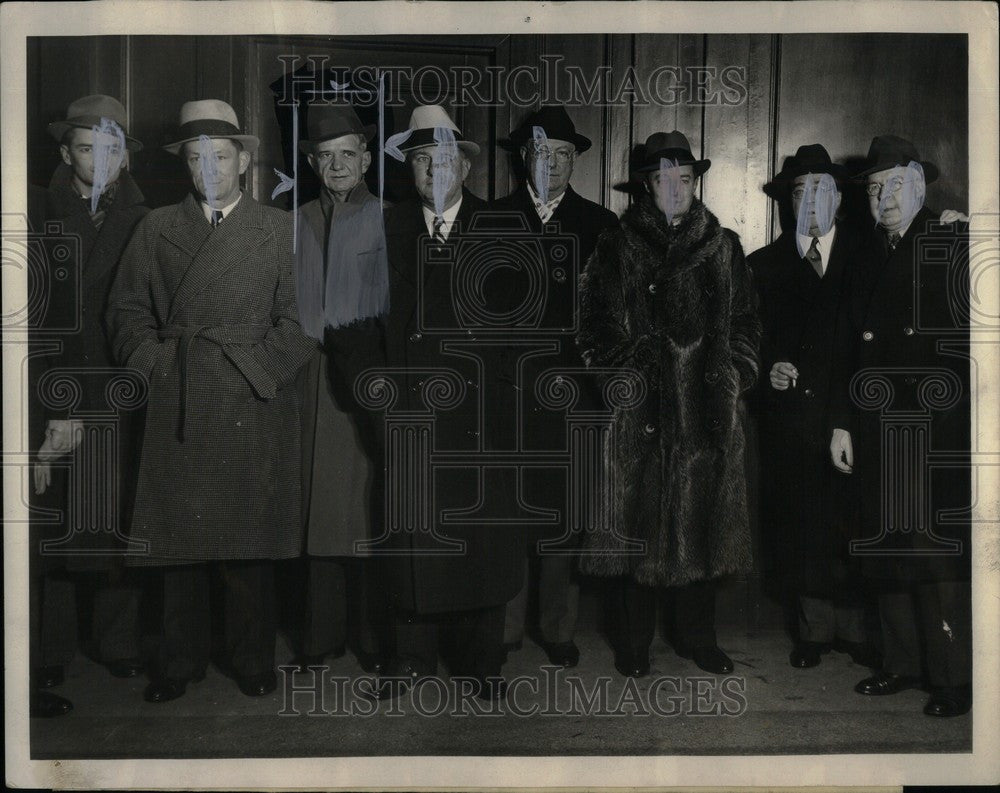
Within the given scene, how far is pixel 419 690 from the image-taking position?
288cm

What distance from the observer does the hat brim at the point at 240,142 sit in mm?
2793

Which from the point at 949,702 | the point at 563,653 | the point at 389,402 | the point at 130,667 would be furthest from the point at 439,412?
the point at 949,702

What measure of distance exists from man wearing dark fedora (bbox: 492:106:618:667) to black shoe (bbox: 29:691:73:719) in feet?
4.21

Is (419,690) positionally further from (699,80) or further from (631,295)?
(699,80)

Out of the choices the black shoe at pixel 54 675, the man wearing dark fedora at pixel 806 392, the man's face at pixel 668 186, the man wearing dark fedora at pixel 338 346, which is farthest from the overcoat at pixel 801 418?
the black shoe at pixel 54 675

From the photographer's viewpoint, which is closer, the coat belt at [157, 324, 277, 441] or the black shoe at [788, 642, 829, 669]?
the coat belt at [157, 324, 277, 441]

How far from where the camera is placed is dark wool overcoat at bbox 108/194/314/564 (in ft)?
9.17

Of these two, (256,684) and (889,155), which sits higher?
(889,155)

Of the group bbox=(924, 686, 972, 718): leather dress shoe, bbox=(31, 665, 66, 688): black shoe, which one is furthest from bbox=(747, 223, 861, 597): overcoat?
bbox=(31, 665, 66, 688): black shoe

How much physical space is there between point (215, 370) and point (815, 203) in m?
1.59

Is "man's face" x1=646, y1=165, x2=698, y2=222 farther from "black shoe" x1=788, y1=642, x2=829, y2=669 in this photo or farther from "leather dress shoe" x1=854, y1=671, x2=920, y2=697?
"leather dress shoe" x1=854, y1=671, x2=920, y2=697

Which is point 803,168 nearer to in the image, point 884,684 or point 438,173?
point 438,173

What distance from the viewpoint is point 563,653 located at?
2.89 m

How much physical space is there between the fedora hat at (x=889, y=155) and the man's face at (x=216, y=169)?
159cm
